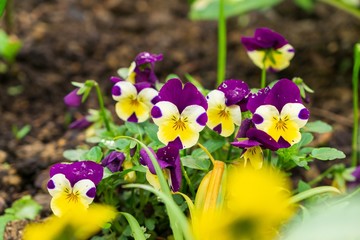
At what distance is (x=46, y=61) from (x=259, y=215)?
1.71 metres

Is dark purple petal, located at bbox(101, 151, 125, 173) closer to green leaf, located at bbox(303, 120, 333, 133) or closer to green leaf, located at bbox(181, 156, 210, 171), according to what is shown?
green leaf, located at bbox(181, 156, 210, 171)

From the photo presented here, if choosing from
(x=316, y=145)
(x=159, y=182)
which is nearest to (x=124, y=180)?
(x=159, y=182)

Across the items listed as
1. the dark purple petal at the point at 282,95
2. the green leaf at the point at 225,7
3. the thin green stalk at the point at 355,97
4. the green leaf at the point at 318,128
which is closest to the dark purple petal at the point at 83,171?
the dark purple petal at the point at 282,95

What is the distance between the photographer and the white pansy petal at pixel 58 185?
118cm

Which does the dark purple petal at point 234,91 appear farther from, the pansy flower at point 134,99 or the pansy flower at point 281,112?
the pansy flower at point 134,99

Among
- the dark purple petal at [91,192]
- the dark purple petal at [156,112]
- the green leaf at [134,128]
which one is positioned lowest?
the dark purple petal at [91,192]

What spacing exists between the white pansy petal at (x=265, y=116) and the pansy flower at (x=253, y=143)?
18 millimetres

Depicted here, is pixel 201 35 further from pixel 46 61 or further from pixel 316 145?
pixel 316 145

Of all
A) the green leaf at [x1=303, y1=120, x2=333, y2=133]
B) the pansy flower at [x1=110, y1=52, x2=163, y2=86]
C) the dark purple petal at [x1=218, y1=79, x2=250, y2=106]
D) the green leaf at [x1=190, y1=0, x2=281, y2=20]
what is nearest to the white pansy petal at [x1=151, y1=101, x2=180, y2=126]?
the dark purple petal at [x1=218, y1=79, x2=250, y2=106]

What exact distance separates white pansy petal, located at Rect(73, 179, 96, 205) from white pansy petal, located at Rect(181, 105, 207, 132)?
0.21m

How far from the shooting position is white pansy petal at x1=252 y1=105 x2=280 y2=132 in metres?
1.19

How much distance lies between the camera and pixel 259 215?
68 centimetres

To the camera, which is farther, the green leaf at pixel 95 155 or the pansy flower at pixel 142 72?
the pansy flower at pixel 142 72

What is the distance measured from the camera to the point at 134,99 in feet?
4.48
